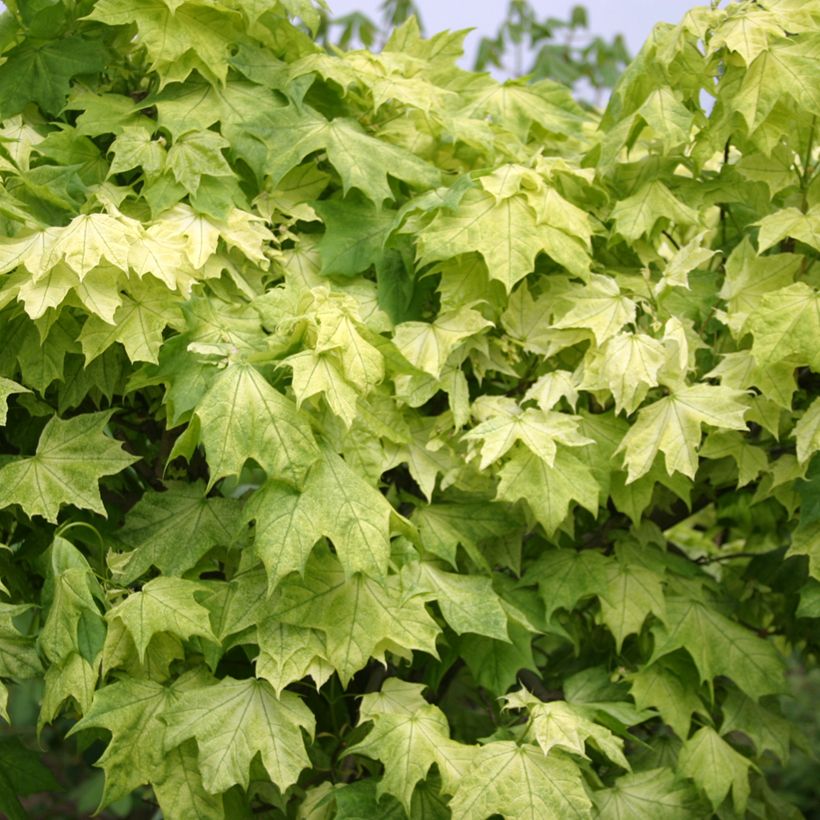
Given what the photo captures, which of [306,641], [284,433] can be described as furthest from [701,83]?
[306,641]

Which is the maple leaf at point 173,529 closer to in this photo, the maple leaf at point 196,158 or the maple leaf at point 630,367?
the maple leaf at point 196,158

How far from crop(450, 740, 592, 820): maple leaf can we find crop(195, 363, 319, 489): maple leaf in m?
0.69

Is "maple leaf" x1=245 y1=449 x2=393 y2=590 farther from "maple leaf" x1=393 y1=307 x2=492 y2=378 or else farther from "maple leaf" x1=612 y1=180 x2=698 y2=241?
"maple leaf" x1=612 y1=180 x2=698 y2=241

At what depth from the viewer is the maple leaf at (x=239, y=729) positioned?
7.35 feet

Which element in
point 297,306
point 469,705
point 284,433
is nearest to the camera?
point 284,433

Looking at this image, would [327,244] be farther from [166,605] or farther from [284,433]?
[166,605]

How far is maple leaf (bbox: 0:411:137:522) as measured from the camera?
7.72 feet

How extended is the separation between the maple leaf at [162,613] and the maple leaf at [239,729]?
0.14 meters

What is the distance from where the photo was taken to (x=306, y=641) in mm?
2305

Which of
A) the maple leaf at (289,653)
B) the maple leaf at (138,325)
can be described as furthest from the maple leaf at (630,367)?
the maple leaf at (138,325)

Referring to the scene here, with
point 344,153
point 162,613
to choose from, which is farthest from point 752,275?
point 162,613

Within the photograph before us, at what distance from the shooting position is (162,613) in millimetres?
2238

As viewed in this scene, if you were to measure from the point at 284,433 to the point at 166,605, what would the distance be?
0.44 metres

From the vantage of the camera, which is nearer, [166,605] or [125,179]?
[166,605]
